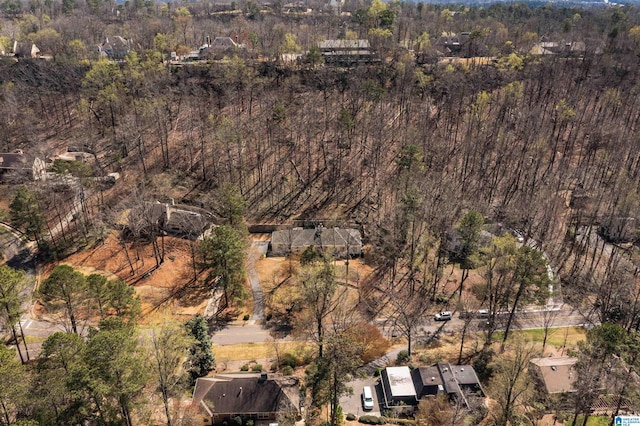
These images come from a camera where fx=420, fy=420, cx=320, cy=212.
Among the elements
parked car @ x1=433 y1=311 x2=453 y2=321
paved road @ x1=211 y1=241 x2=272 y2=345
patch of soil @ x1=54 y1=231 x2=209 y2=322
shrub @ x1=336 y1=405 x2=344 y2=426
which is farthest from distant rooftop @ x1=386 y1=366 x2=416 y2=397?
patch of soil @ x1=54 y1=231 x2=209 y2=322

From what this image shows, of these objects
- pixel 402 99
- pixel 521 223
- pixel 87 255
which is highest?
pixel 402 99

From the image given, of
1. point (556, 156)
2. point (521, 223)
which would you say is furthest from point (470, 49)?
point (521, 223)

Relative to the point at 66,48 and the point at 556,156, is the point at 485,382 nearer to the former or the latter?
the point at 556,156

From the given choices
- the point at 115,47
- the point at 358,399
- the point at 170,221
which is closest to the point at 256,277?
the point at 170,221

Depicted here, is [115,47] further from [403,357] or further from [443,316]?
[403,357]

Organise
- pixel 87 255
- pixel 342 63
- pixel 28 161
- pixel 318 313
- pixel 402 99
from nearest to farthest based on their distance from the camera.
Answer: pixel 318 313, pixel 87 255, pixel 28 161, pixel 402 99, pixel 342 63

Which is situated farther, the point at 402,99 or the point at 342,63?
the point at 342,63
